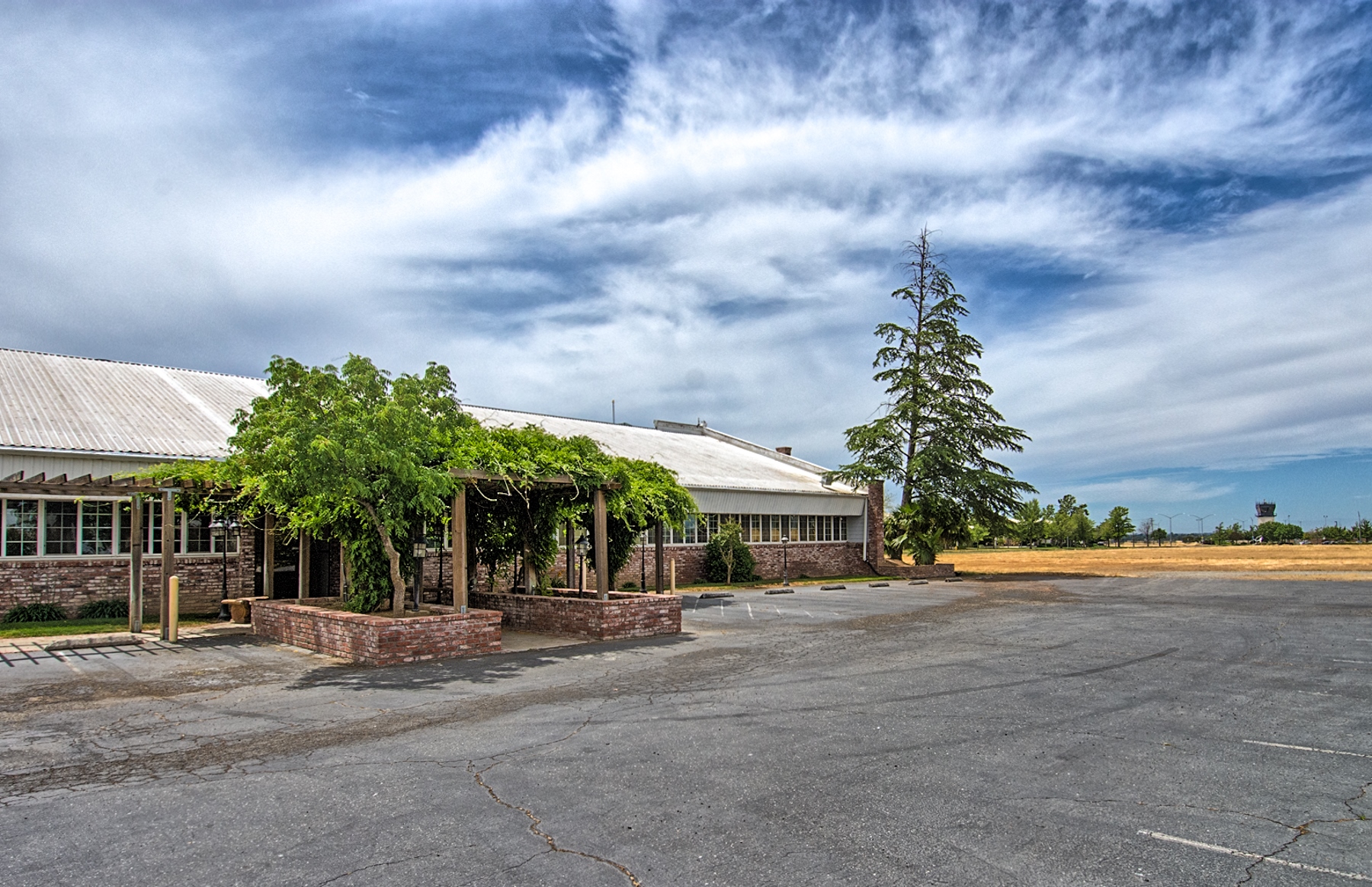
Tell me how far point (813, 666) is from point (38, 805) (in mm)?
8287

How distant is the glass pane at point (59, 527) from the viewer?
664 inches

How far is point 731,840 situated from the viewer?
4887mm

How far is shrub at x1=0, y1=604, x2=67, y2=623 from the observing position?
16000 mm

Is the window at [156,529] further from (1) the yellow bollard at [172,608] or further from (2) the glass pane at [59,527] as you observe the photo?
(1) the yellow bollard at [172,608]

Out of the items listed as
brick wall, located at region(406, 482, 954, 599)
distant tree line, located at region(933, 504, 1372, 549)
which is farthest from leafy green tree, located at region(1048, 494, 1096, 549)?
brick wall, located at region(406, 482, 954, 599)

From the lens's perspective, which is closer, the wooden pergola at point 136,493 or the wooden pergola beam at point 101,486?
the wooden pergola beam at point 101,486

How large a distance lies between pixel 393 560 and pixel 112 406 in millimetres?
12013

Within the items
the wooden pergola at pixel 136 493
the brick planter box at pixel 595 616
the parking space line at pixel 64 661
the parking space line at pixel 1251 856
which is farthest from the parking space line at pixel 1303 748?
the wooden pergola at pixel 136 493

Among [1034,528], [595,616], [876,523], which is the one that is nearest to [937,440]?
[876,523]

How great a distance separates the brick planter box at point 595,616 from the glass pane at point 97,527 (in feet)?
28.8

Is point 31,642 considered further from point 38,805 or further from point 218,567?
point 38,805

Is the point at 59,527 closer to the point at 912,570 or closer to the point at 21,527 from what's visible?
the point at 21,527

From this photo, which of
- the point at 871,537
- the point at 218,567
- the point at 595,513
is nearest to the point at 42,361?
the point at 218,567

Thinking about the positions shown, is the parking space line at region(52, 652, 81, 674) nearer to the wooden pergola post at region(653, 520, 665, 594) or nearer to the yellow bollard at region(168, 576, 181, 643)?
the yellow bollard at region(168, 576, 181, 643)
